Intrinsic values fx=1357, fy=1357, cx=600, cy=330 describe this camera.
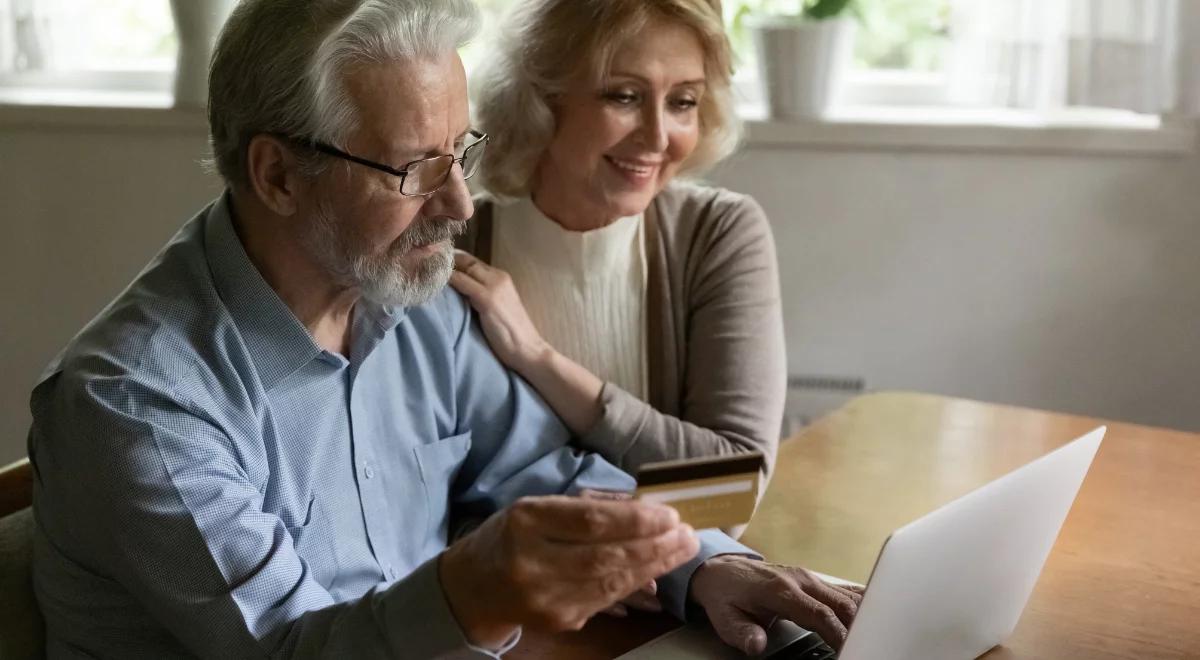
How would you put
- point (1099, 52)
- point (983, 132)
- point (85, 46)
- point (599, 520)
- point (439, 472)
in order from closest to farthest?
point (599, 520) < point (439, 472) < point (1099, 52) < point (983, 132) < point (85, 46)

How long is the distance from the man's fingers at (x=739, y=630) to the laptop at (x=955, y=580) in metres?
0.01

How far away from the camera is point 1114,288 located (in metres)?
2.88

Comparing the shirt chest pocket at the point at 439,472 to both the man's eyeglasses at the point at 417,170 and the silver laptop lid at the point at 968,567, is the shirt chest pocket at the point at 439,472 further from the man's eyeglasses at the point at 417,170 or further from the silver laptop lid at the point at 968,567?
the silver laptop lid at the point at 968,567

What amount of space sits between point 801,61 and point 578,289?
4.00ft

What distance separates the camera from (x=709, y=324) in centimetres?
188

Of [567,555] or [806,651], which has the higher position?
[567,555]

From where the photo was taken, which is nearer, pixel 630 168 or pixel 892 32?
pixel 630 168

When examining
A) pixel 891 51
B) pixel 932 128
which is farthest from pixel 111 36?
pixel 932 128

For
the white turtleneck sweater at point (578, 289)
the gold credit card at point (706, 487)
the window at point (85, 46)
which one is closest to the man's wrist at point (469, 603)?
the gold credit card at point (706, 487)

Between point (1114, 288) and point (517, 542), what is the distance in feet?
7.33

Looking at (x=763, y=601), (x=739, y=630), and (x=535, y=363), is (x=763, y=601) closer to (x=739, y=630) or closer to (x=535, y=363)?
(x=739, y=630)

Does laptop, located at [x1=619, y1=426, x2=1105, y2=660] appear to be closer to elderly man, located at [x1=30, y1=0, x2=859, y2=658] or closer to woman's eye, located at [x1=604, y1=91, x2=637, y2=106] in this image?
elderly man, located at [x1=30, y1=0, x2=859, y2=658]

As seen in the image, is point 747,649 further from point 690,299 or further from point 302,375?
point 690,299

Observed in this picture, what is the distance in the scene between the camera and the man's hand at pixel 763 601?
1.29 metres
